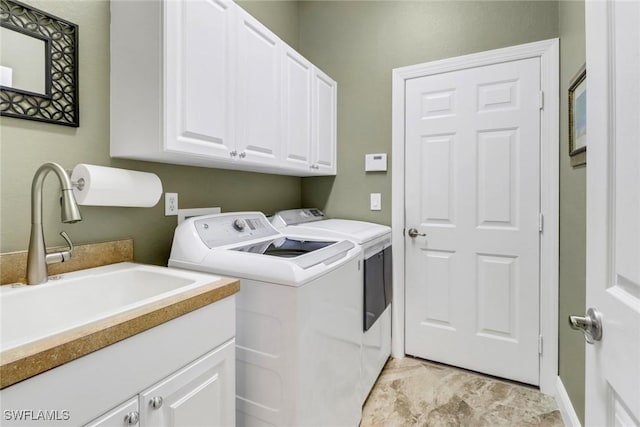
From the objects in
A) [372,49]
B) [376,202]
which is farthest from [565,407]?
[372,49]

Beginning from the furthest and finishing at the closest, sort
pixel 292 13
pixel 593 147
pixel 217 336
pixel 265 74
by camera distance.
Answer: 1. pixel 292 13
2. pixel 265 74
3. pixel 217 336
4. pixel 593 147

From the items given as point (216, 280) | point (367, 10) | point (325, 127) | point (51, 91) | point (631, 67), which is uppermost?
point (367, 10)

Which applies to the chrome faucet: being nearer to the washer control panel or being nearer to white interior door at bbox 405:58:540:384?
the washer control panel

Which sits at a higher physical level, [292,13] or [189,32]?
[292,13]

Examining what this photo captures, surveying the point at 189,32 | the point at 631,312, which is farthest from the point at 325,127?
the point at 631,312

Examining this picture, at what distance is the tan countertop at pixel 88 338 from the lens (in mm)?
587

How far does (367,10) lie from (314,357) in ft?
8.38

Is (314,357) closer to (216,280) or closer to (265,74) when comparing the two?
(216,280)

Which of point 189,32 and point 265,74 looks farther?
point 265,74

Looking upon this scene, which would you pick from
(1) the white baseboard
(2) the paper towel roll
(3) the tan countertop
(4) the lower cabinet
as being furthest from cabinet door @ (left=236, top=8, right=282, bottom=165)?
(1) the white baseboard

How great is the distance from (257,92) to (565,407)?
241cm

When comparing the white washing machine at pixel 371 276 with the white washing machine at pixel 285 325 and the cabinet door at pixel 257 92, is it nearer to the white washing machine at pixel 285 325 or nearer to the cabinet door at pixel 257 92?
the white washing machine at pixel 285 325

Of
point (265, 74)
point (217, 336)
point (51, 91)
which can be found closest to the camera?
point (217, 336)

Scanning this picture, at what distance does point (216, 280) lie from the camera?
1.12 metres
